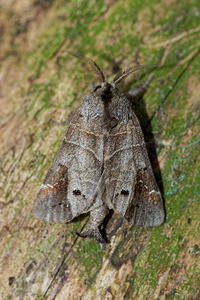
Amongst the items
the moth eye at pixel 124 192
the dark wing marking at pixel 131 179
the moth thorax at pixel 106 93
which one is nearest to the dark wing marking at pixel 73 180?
the dark wing marking at pixel 131 179

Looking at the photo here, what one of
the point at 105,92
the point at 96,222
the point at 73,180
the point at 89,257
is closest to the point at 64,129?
the point at 105,92

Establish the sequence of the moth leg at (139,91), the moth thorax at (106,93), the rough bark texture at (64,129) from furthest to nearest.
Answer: the moth leg at (139,91), the moth thorax at (106,93), the rough bark texture at (64,129)

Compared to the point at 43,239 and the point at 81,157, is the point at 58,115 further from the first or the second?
the point at 43,239

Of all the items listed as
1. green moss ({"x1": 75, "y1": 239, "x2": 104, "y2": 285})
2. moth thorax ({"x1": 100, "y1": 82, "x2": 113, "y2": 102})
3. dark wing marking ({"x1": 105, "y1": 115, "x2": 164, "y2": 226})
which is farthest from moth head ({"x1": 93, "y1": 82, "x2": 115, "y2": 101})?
green moss ({"x1": 75, "y1": 239, "x2": 104, "y2": 285})

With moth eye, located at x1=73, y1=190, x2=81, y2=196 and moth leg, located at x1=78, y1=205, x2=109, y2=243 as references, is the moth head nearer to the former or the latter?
moth eye, located at x1=73, y1=190, x2=81, y2=196

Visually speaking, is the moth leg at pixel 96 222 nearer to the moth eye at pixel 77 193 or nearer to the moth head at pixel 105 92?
the moth eye at pixel 77 193

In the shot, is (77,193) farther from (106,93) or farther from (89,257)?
(106,93)

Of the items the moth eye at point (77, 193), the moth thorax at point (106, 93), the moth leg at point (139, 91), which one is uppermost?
the moth leg at point (139, 91)
